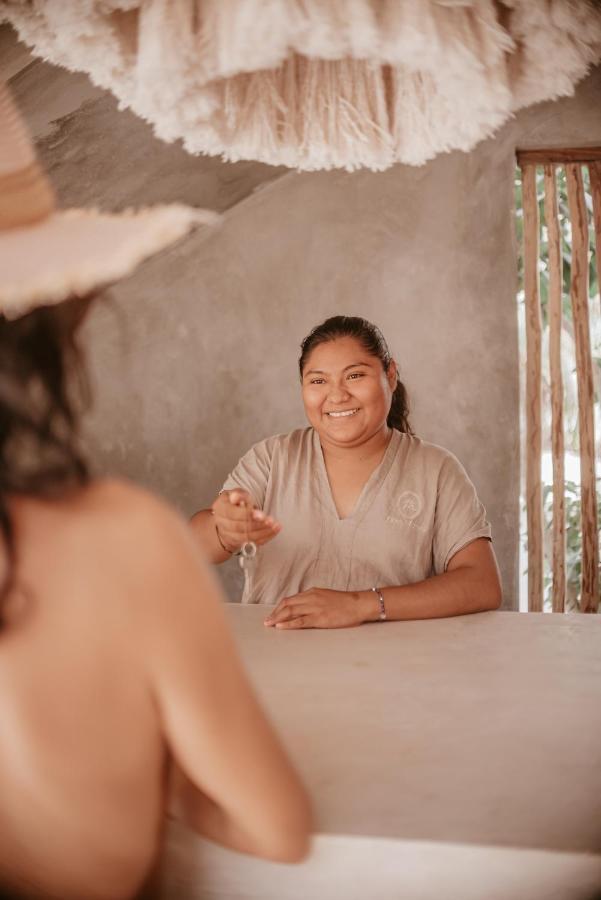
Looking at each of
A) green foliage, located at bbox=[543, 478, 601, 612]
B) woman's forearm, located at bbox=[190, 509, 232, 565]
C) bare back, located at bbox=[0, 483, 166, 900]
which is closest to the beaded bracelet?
woman's forearm, located at bbox=[190, 509, 232, 565]


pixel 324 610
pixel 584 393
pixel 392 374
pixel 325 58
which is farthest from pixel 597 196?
pixel 324 610

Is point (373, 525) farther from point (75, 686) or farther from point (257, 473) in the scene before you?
point (75, 686)

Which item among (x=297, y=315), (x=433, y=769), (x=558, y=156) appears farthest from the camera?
(x=297, y=315)

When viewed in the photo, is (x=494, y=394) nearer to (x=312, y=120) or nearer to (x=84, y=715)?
(x=312, y=120)

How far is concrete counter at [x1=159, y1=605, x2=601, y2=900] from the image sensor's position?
0.46 metres

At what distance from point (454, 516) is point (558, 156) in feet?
2.47

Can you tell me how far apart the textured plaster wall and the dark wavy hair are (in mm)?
1327

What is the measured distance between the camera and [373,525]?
1106 millimetres

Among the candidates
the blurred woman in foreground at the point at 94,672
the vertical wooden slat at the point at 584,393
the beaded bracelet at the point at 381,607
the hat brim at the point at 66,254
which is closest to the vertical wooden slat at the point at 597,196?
the vertical wooden slat at the point at 584,393

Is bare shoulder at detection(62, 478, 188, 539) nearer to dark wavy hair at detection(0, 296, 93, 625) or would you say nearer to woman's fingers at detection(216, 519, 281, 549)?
dark wavy hair at detection(0, 296, 93, 625)

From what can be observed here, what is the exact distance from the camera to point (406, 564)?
110 cm

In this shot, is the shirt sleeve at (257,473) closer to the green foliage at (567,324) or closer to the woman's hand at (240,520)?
the woman's hand at (240,520)

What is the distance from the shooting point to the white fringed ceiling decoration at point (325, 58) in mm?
772

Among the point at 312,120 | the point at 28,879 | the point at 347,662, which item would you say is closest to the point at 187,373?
the point at 312,120
